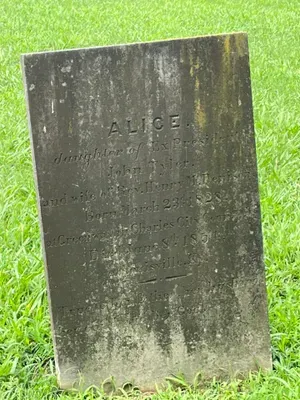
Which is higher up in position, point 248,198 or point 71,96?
point 71,96

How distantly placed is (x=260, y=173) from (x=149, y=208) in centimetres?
263

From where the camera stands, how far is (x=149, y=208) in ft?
12.5

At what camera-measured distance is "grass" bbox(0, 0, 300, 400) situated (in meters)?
4.04

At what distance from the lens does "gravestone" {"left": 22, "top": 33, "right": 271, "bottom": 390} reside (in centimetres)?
361

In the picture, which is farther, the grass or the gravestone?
the grass

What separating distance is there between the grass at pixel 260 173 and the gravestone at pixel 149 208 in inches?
7.1

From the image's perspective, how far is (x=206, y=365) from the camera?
4.09 m

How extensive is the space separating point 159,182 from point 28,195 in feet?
7.65

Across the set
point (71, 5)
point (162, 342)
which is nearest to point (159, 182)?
point (162, 342)

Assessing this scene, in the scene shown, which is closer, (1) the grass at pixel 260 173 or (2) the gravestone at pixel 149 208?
(2) the gravestone at pixel 149 208

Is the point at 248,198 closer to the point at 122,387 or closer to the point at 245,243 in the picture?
the point at 245,243

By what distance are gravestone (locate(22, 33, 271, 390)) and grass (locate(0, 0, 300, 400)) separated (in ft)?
0.60

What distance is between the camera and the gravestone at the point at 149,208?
361 cm

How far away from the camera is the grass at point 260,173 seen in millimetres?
4039
